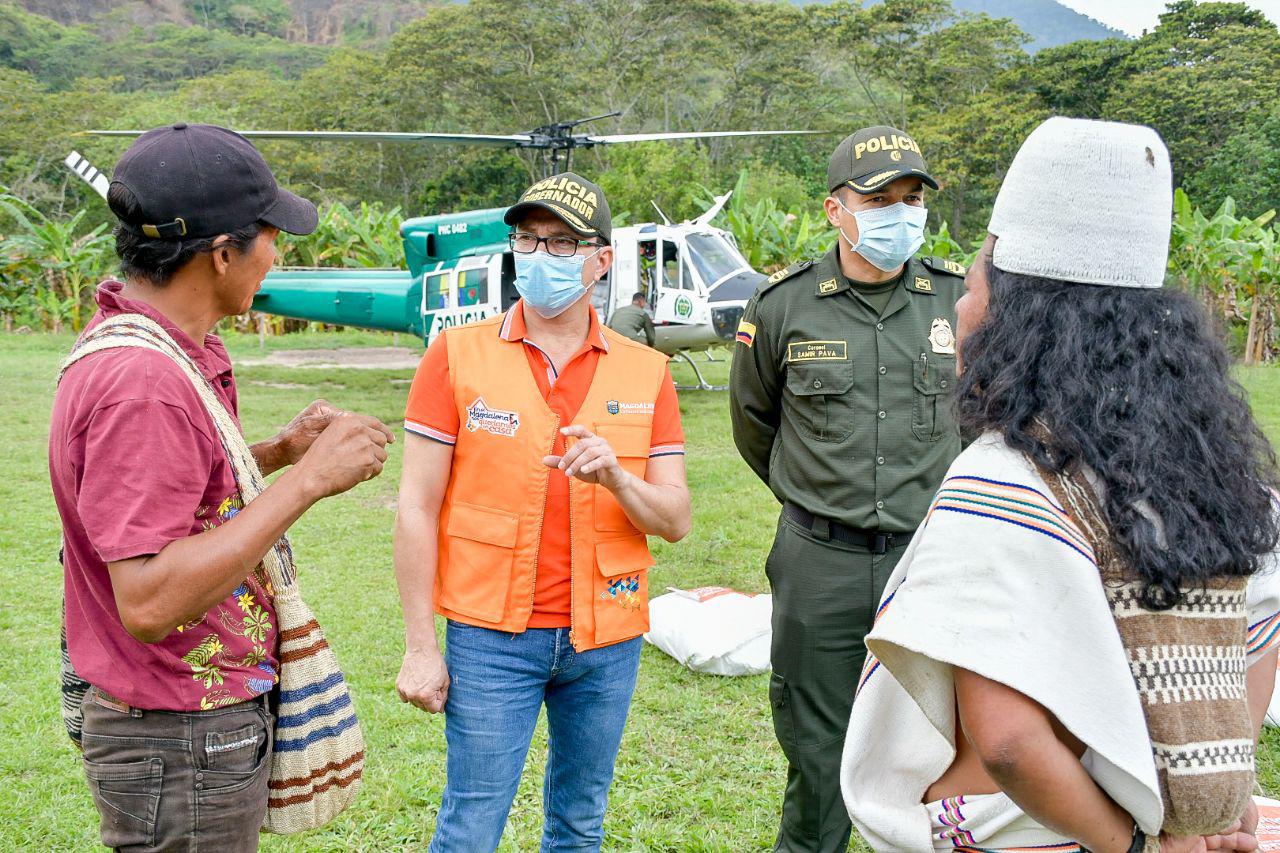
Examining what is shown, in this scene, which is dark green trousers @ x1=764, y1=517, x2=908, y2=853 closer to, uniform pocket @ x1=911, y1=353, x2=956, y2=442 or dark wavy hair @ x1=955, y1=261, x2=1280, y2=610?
uniform pocket @ x1=911, y1=353, x2=956, y2=442

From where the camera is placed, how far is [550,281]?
251cm

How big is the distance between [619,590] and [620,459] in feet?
1.01

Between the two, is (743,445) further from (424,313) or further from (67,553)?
(424,313)

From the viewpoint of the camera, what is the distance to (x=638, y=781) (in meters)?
3.62

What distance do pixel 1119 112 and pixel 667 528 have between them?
103 feet

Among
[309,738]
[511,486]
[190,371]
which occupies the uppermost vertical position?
[190,371]

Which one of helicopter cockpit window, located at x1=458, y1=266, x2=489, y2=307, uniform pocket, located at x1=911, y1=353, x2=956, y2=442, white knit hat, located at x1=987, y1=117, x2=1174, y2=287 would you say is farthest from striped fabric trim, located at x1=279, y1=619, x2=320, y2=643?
A: helicopter cockpit window, located at x1=458, y1=266, x2=489, y2=307

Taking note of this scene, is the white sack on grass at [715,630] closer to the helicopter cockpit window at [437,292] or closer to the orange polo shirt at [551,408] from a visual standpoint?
the orange polo shirt at [551,408]

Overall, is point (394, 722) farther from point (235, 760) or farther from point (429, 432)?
point (235, 760)

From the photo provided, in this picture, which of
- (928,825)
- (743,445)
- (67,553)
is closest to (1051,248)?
(928,825)

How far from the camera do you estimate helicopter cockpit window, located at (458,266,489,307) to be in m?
11.3

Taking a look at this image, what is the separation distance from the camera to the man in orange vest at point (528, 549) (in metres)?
2.25

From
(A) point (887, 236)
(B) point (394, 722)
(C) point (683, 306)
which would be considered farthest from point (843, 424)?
(C) point (683, 306)

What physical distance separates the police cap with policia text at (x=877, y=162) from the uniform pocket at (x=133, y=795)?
2382 mm
